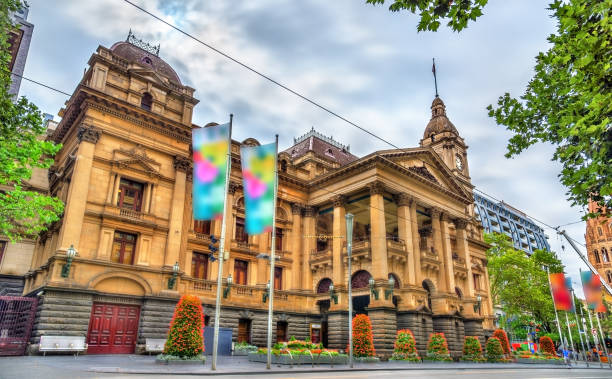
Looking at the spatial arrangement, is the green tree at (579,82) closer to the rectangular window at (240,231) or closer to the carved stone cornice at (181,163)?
the carved stone cornice at (181,163)

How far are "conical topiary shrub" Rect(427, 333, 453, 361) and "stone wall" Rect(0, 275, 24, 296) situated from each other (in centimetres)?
2999

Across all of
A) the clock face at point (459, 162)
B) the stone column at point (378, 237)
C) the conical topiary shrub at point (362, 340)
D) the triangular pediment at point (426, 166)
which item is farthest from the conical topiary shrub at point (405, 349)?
the clock face at point (459, 162)


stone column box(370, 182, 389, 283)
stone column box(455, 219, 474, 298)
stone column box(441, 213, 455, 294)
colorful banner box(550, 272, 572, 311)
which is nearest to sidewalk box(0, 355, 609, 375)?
stone column box(370, 182, 389, 283)

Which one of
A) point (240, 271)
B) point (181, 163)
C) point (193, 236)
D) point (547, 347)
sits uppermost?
point (181, 163)

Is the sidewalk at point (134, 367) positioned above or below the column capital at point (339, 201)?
below

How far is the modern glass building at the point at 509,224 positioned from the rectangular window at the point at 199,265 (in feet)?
281

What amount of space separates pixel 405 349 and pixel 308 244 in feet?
→ 43.0

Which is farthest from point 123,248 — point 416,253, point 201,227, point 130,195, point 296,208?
point 416,253

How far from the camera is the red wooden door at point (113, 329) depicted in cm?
2378

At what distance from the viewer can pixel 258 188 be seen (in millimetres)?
21172

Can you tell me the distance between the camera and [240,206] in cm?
3478

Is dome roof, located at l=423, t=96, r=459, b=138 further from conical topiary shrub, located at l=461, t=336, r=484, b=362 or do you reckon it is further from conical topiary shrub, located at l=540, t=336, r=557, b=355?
conical topiary shrub, located at l=461, t=336, r=484, b=362

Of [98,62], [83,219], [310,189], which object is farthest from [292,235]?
[98,62]

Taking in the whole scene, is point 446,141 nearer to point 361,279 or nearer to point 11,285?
point 361,279
